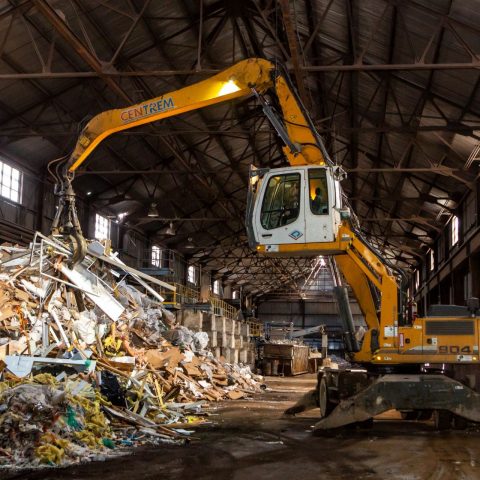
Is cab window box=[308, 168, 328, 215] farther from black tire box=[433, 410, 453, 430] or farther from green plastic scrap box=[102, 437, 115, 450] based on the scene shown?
green plastic scrap box=[102, 437, 115, 450]

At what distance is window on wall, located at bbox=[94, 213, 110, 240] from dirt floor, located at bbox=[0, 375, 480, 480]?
2045 centimetres

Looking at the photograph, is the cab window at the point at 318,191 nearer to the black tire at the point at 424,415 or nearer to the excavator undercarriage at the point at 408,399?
the excavator undercarriage at the point at 408,399

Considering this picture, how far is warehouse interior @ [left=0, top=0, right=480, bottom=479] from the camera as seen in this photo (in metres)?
9.68

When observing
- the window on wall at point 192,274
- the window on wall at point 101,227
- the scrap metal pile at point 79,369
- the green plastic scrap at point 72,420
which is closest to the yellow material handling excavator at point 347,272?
the scrap metal pile at point 79,369

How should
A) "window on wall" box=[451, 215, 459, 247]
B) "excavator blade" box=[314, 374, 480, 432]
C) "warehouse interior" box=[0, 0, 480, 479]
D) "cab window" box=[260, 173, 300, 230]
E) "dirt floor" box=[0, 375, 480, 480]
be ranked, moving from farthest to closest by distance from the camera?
1. "window on wall" box=[451, 215, 459, 247]
2. "cab window" box=[260, 173, 300, 230]
3. "excavator blade" box=[314, 374, 480, 432]
4. "warehouse interior" box=[0, 0, 480, 479]
5. "dirt floor" box=[0, 375, 480, 480]

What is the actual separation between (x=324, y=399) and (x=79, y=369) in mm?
4877

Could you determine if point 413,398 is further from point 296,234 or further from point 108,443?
point 108,443

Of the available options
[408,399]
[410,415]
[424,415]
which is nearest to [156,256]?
[410,415]

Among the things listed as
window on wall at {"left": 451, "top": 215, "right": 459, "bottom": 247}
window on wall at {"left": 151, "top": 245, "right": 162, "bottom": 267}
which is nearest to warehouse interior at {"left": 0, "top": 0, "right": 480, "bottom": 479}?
window on wall at {"left": 451, "top": 215, "right": 459, "bottom": 247}

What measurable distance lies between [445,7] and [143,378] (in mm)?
10470

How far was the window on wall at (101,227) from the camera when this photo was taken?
31.2 metres

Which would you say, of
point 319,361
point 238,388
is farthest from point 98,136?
point 319,361

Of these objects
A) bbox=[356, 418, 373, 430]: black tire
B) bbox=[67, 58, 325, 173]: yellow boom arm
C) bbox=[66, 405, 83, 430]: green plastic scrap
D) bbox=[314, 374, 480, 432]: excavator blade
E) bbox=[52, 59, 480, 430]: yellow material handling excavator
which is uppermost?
bbox=[67, 58, 325, 173]: yellow boom arm

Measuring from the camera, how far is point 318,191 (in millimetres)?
10312
